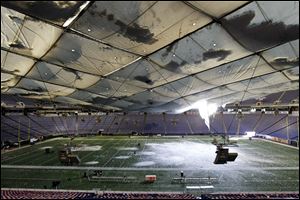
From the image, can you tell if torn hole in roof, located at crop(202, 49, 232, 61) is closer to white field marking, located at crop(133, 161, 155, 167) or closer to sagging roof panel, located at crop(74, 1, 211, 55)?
sagging roof panel, located at crop(74, 1, 211, 55)

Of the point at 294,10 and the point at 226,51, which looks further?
the point at 226,51

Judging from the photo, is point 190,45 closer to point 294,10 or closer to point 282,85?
point 294,10

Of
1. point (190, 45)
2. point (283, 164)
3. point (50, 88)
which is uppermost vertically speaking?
point (190, 45)

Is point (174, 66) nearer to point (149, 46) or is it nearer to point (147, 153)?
point (149, 46)

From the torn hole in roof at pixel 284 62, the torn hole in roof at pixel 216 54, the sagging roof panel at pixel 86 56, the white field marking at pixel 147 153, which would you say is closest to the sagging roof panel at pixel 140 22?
the sagging roof panel at pixel 86 56

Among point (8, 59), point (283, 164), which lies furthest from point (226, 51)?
point (283, 164)

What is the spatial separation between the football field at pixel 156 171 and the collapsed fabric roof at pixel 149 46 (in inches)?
358

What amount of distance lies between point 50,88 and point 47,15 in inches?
422

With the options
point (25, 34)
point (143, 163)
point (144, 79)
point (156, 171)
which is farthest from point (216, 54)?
Answer: point (143, 163)

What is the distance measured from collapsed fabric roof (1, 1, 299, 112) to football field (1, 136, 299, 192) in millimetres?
9101

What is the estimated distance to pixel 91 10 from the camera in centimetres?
761

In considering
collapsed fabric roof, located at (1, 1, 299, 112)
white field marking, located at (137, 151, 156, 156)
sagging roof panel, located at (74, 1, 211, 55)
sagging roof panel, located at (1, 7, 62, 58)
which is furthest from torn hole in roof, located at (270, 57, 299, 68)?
white field marking, located at (137, 151, 156, 156)

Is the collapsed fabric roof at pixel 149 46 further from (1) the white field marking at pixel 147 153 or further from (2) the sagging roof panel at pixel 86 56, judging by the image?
Answer: (1) the white field marking at pixel 147 153

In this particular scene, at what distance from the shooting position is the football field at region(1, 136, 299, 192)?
70.5 ft
